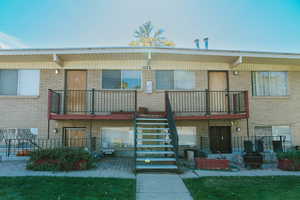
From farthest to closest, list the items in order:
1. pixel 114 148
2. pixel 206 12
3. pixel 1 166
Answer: pixel 206 12, pixel 114 148, pixel 1 166

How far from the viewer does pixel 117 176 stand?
5.71 metres

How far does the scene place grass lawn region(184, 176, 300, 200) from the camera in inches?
172

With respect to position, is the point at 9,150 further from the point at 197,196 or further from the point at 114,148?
the point at 197,196

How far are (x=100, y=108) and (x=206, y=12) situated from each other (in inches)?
494

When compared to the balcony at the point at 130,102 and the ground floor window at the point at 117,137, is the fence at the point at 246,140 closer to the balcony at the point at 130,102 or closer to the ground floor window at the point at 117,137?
the balcony at the point at 130,102

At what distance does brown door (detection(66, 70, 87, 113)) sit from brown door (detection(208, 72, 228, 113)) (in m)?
5.85

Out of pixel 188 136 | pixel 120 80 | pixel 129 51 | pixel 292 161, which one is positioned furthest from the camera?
pixel 120 80

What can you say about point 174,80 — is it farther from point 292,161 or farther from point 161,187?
point 161,187

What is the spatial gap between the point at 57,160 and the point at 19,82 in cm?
491

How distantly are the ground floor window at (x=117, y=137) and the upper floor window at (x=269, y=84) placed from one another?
6.22 metres

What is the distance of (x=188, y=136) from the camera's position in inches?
366

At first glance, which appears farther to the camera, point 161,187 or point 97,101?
point 97,101

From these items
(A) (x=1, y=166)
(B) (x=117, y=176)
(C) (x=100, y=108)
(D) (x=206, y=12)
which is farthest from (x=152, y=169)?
(D) (x=206, y=12)

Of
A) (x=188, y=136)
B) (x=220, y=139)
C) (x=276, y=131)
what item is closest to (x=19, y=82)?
(x=188, y=136)
